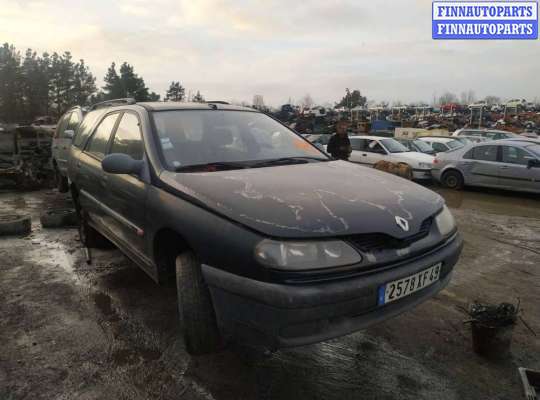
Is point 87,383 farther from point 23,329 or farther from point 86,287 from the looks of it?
point 86,287

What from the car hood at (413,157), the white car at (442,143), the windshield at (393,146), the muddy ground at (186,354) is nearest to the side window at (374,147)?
the windshield at (393,146)

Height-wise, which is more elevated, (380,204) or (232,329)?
(380,204)

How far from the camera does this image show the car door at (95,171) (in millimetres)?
3602

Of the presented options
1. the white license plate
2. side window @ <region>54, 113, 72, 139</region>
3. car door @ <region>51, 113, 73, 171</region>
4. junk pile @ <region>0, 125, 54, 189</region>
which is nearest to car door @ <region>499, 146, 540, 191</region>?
the white license plate

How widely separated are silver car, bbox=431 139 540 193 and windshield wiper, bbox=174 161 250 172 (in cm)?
807

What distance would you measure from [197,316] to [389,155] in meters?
9.72

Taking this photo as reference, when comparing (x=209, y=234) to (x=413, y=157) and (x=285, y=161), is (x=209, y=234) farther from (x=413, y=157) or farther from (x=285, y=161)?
(x=413, y=157)

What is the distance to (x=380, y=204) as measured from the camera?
2.14m

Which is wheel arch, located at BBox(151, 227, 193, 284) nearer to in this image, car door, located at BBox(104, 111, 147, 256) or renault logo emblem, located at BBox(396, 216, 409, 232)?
car door, located at BBox(104, 111, 147, 256)

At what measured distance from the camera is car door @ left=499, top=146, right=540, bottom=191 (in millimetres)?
8422

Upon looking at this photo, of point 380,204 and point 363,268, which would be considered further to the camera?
point 380,204

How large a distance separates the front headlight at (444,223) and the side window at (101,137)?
112 inches

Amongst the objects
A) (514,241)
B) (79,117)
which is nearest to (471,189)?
(514,241)

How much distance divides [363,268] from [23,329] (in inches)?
99.5
